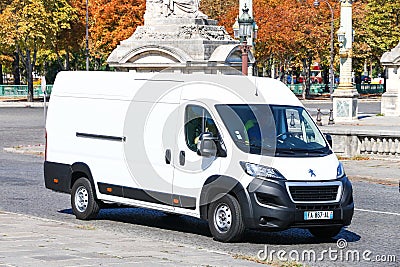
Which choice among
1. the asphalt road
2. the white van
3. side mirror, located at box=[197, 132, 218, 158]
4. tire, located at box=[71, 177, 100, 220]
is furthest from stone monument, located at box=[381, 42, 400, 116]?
side mirror, located at box=[197, 132, 218, 158]

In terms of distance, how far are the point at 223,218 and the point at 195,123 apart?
4.82 feet

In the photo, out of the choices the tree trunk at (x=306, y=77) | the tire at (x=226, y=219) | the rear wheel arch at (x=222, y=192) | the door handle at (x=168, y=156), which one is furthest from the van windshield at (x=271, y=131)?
the tree trunk at (x=306, y=77)

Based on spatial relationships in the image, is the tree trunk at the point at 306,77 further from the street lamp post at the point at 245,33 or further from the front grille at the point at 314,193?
the front grille at the point at 314,193

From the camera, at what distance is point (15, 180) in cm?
2169

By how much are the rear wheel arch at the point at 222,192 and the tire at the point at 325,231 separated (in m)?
1.17

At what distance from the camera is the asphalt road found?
490 inches

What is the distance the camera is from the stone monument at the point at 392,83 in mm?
45312

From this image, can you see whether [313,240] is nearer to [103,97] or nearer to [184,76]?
[184,76]

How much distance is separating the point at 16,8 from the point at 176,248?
219 ft

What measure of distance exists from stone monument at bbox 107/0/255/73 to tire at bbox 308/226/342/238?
18779 mm

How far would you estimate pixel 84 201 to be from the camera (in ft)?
49.8

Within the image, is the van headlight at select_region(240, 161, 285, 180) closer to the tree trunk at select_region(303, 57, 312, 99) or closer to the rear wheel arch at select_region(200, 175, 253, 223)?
the rear wheel arch at select_region(200, 175, 253, 223)

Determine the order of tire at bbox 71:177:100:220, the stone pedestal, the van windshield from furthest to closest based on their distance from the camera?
the stone pedestal, tire at bbox 71:177:100:220, the van windshield

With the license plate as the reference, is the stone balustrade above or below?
above
